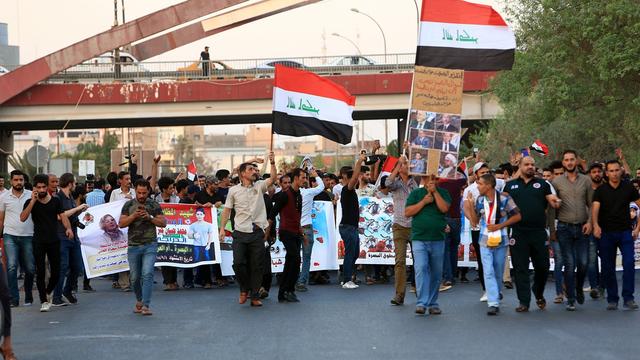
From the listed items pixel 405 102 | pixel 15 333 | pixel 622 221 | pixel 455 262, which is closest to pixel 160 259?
pixel 455 262

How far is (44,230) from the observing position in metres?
15.4

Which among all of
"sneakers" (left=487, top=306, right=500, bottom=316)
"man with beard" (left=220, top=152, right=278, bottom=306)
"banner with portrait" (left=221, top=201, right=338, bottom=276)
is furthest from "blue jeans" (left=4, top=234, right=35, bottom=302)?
"sneakers" (left=487, top=306, right=500, bottom=316)

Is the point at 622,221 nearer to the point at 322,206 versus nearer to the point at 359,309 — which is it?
the point at 359,309

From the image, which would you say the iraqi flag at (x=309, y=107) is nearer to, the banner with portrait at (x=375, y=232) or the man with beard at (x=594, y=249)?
the banner with portrait at (x=375, y=232)

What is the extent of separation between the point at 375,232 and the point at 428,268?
627cm

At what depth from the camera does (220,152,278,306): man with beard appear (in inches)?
602

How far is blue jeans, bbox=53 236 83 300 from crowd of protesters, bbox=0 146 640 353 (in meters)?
0.02

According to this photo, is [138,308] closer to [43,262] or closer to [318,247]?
[43,262]

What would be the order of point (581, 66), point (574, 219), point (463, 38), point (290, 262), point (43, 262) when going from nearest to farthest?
1. point (574, 219)
2. point (43, 262)
3. point (463, 38)
4. point (290, 262)
5. point (581, 66)

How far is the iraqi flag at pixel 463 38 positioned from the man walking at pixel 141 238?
3810 millimetres

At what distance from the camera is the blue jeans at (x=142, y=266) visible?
14484mm

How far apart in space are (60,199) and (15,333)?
362cm

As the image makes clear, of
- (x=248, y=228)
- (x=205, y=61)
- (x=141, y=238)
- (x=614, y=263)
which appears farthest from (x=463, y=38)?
(x=205, y=61)

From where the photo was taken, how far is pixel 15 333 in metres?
12.8
